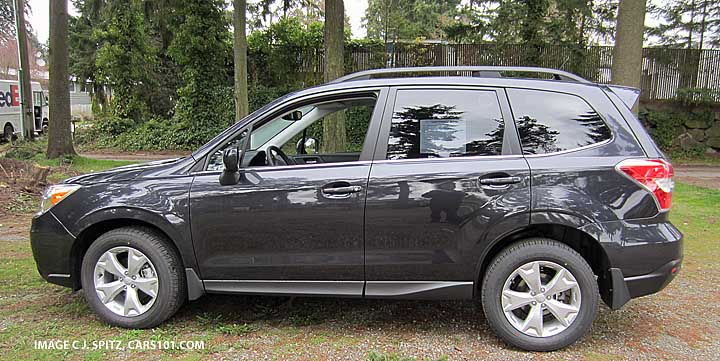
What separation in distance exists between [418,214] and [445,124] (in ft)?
2.28

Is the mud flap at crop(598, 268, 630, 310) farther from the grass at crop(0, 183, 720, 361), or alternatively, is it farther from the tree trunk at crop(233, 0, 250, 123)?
the tree trunk at crop(233, 0, 250, 123)

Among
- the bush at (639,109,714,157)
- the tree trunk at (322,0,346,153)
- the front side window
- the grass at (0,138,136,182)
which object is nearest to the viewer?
the front side window

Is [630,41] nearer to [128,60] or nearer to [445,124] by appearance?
[445,124]

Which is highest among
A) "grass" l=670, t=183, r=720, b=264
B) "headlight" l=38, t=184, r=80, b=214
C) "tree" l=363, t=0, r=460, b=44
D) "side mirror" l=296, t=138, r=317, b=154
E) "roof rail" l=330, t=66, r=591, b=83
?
"tree" l=363, t=0, r=460, b=44

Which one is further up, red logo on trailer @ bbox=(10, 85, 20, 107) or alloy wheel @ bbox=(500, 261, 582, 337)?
red logo on trailer @ bbox=(10, 85, 20, 107)

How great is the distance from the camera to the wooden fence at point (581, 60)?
15.6 m

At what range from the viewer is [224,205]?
3.42 metres

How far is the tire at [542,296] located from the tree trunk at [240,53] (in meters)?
9.59

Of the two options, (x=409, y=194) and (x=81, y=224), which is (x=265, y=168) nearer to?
(x=409, y=194)

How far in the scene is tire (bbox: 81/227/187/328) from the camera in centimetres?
350

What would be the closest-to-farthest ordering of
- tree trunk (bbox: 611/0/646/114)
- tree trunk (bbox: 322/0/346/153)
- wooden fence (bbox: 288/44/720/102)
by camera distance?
1. tree trunk (bbox: 611/0/646/114)
2. tree trunk (bbox: 322/0/346/153)
3. wooden fence (bbox: 288/44/720/102)

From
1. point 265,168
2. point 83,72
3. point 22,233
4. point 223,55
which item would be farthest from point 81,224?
point 83,72

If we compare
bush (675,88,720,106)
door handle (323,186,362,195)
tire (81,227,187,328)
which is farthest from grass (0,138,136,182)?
bush (675,88,720,106)

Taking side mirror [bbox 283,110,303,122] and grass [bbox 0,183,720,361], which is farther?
side mirror [bbox 283,110,303,122]
